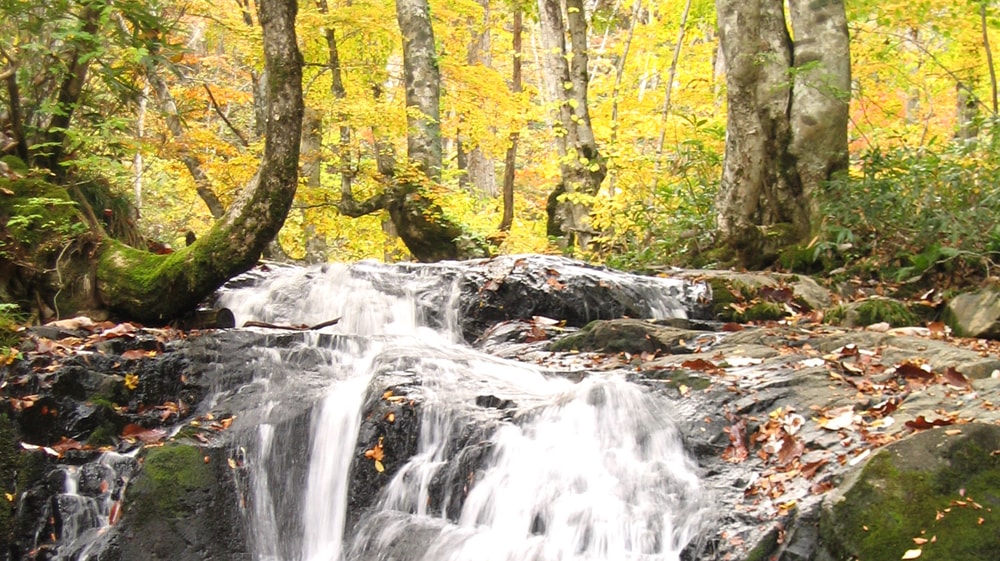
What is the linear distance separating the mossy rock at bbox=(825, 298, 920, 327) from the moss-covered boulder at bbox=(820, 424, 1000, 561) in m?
3.66

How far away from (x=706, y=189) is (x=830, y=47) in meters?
2.56

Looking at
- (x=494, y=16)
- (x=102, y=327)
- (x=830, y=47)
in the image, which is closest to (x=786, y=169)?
(x=830, y=47)

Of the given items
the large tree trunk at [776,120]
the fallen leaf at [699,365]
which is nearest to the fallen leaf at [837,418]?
the fallen leaf at [699,365]

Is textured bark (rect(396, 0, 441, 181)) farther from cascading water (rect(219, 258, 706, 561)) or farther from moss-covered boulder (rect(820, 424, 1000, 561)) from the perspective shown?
moss-covered boulder (rect(820, 424, 1000, 561))

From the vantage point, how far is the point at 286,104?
21.7 feet

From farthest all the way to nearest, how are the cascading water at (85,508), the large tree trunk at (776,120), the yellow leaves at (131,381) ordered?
the large tree trunk at (776,120), the yellow leaves at (131,381), the cascading water at (85,508)

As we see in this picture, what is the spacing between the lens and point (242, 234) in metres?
6.81

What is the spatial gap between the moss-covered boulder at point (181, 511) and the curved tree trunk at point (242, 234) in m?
1.90

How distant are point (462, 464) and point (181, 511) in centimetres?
181

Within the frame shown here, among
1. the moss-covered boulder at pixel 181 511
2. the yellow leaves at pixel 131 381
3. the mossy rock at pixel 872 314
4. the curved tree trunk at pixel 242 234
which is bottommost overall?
the moss-covered boulder at pixel 181 511

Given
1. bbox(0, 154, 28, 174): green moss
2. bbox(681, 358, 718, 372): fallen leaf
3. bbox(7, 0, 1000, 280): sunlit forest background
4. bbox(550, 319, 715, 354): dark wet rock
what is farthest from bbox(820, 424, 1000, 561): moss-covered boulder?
bbox(0, 154, 28, 174): green moss

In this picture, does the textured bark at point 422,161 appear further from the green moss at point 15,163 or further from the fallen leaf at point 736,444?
the fallen leaf at point 736,444

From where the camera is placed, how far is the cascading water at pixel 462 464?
455 cm

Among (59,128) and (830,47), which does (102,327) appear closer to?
(59,128)
